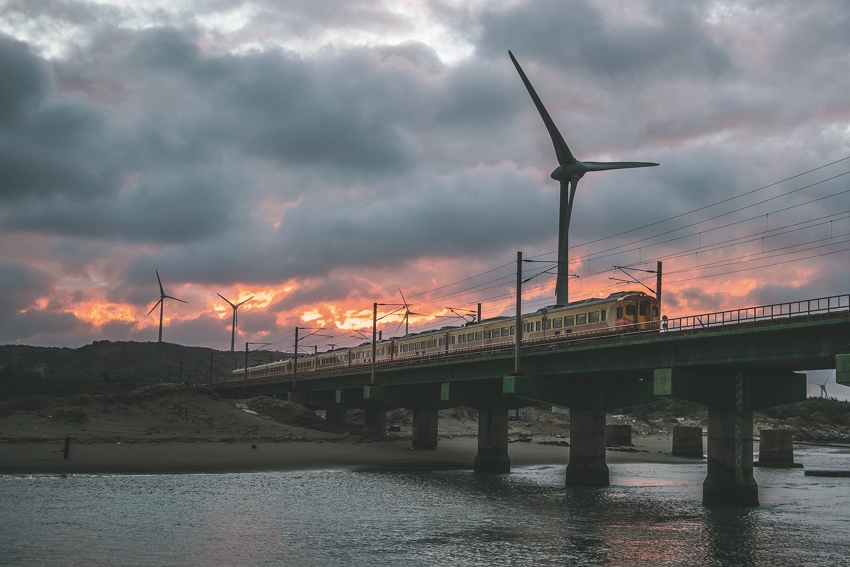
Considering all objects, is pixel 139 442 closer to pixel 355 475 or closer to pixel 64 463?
pixel 64 463

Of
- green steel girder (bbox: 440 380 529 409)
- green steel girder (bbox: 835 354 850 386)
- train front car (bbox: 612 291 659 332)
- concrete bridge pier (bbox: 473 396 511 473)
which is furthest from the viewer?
green steel girder (bbox: 440 380 529 409)

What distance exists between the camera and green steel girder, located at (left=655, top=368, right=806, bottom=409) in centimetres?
4722

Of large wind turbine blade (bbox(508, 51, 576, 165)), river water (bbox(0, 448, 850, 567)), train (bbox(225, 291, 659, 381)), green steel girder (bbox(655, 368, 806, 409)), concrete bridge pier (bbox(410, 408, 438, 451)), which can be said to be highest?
large wind turbine blade (bbox(508, 51, 576, 165))

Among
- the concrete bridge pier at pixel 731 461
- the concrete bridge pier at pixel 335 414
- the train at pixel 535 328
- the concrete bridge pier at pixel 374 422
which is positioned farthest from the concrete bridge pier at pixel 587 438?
the concrete bridge pier at pixel 335 414

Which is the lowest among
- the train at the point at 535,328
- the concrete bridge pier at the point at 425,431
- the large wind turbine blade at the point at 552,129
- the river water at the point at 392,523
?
the river water at the point at 392,523

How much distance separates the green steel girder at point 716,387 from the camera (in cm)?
4722

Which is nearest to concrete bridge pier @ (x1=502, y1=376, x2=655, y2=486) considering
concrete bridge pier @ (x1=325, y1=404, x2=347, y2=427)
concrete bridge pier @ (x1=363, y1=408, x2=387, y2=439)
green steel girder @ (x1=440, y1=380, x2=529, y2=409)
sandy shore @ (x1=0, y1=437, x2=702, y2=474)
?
green steel girder @ (x1=440, y1=380, x2=529, y2=409)

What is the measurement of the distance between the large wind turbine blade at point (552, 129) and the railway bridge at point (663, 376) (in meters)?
22.4

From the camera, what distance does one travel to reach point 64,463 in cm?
5881

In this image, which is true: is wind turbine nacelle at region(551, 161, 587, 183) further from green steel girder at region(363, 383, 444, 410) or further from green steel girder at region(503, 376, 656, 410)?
green steel girder at region(503, 376, 656, 410)

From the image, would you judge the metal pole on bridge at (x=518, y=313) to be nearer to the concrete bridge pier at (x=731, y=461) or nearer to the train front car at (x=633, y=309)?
the train front car at (x=633, y=309)

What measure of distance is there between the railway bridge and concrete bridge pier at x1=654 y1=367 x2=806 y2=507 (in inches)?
2.2

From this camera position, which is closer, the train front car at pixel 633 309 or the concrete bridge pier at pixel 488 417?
the train front car at pixel 633 309

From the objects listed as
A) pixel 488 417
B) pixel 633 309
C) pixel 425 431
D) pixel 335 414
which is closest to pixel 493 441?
pixel 488 417
